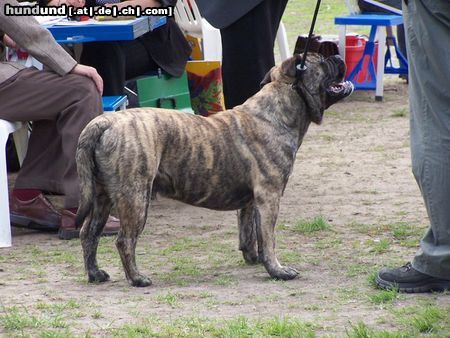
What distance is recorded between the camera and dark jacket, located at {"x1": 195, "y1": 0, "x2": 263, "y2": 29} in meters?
6.11

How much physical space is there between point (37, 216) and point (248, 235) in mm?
1491

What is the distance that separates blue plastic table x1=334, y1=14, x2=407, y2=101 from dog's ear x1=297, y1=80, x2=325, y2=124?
533 cm

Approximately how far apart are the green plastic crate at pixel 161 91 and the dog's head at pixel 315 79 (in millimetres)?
2187

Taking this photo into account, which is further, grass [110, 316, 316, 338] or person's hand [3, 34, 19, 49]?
person's hand [3, 34, 19, 49]

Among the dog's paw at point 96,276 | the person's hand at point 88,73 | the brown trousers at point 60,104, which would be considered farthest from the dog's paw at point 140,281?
the person's hand at point 88,73

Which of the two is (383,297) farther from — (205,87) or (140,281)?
(205,87)

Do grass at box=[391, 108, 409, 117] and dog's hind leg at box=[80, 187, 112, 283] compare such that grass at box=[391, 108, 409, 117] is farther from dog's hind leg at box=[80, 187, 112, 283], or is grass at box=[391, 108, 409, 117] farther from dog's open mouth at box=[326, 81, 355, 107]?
dog's hind leg at box=[80, 187, 112, 283]

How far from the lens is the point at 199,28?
29.3 ft

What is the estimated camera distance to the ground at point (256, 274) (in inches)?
168

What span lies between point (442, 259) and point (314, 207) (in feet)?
7.33

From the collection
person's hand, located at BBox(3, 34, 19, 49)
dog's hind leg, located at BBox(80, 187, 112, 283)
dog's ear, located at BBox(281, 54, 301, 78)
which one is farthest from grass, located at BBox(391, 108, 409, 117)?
dog's hind leg, located at BBox(80, 187, 112, 283)

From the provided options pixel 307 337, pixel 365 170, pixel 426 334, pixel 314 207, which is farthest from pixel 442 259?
pixel 365 170

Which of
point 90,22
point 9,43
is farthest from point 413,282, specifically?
point 9,43

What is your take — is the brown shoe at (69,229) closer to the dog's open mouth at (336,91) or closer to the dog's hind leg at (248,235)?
the dog's hind leg at (248,235)
